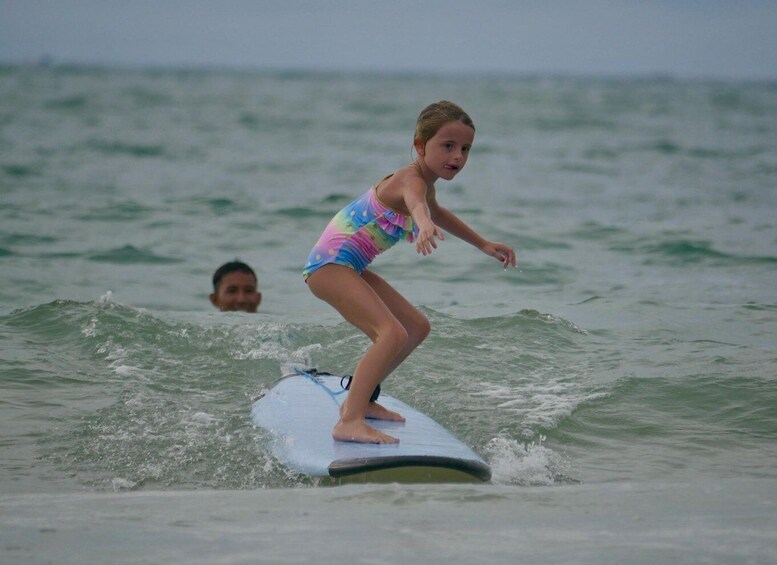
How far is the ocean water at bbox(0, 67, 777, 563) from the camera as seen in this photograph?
400 cm

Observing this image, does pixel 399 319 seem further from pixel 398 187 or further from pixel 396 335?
pixel 398 187

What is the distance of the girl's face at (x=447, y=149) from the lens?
5.21m

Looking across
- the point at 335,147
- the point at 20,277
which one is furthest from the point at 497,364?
the point at 335,147

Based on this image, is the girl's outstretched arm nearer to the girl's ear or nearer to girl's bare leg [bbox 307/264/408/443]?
the girl's ear

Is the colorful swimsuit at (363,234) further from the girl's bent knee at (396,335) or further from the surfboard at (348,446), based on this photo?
the surfboard at (348,446)

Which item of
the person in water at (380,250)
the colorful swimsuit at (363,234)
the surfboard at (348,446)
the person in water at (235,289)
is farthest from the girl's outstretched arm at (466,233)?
the person in water at (235,289)

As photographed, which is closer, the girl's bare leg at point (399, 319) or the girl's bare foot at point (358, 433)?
the girl's bare foot at point (358, 433)

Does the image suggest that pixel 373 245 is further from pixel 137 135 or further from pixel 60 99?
pixel 60 99

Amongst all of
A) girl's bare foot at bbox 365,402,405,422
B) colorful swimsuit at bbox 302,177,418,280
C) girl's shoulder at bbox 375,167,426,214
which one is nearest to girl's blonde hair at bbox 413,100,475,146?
girl's shoulder at bbox 375,167,426,214

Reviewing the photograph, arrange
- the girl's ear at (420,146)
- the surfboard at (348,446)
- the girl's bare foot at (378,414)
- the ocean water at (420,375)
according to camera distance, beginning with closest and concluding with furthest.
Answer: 1. the ocean water at (420,375)
2. the surfboard at (348,446)
3. the girl's ear at (420,146)
4. the girl's bare foot at (378,414)

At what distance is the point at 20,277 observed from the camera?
11430 mm

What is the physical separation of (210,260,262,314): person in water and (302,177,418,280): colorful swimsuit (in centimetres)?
426

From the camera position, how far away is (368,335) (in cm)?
529

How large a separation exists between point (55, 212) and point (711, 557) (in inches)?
562
